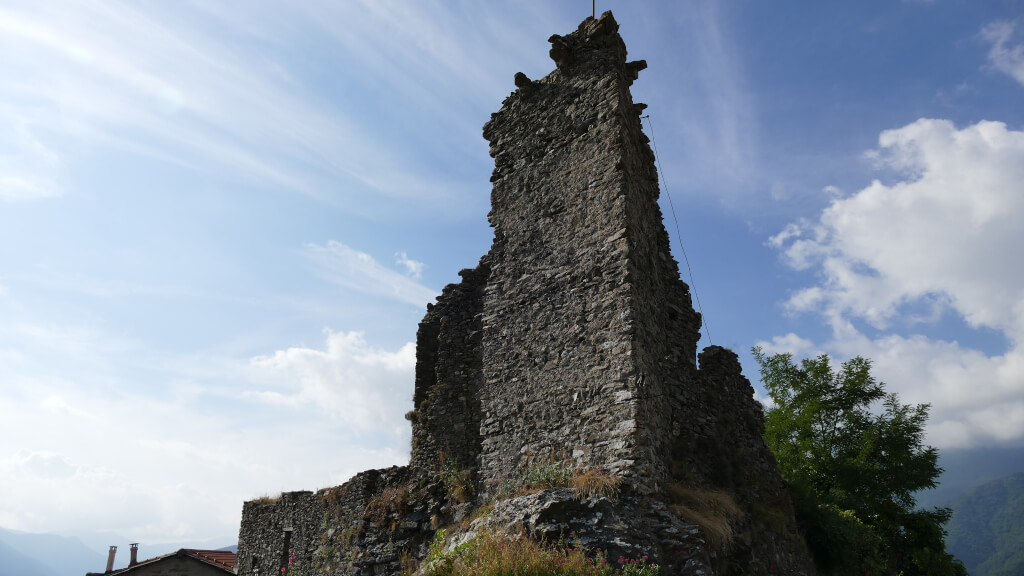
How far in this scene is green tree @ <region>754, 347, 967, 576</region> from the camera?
64.9 ft

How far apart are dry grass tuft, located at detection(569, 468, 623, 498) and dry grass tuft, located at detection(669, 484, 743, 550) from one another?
989 millimetres

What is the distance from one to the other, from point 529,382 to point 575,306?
1493 millimetres

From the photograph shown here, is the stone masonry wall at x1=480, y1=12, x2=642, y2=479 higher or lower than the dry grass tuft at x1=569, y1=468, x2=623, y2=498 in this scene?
higher

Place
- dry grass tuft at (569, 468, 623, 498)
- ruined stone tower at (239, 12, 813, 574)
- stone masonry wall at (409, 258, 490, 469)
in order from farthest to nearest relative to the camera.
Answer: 1. stone masonry wall at (409, 258, 490, 469)
2. ruined stone tower at (239, 12, 813, 574)
3. dry grass tuft at (569, 468, 623, 498)

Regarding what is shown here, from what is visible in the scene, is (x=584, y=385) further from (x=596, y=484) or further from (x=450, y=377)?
(x=450, y=377)

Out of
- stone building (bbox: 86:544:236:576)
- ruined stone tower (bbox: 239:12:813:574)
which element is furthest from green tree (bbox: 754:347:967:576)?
stone building (bbox: 86:544:236:576)

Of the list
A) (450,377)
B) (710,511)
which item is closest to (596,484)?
(710,511)

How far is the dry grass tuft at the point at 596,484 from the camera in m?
7.82

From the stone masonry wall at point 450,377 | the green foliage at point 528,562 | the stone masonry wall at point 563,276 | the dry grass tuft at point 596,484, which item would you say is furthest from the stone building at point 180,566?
the dry grass tuft at point 596,484

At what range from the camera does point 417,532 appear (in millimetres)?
11070

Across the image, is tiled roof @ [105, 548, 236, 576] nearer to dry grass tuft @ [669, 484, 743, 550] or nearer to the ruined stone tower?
the ruined stone tower

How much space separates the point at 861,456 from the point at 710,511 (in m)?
16.4

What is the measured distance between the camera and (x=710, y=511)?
8.52 metres

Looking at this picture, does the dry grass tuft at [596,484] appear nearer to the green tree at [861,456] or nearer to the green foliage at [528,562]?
the green foliage at [528,562]
